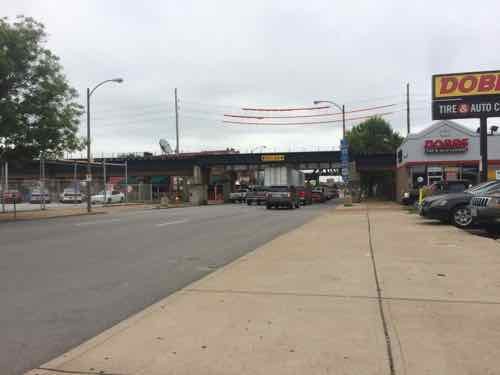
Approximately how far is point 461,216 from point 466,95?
339 inches

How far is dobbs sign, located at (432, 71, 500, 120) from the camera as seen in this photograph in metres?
20.6

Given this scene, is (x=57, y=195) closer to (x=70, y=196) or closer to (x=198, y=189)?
(x=70, y=196)

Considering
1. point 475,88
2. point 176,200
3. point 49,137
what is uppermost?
point 475,88

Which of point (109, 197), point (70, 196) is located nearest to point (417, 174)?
point (109, 197)

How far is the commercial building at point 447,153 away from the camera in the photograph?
115 feet

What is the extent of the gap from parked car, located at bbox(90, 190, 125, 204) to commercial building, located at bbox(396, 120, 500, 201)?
27490mm

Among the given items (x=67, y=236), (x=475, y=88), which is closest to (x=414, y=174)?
(x=475, y=88)

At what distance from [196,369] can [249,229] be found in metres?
12.6

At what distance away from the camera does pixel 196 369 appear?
3850 millimetres

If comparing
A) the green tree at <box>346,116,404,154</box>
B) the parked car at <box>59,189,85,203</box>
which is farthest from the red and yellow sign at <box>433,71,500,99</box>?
the green tree at <box>346,116,404,154</box>

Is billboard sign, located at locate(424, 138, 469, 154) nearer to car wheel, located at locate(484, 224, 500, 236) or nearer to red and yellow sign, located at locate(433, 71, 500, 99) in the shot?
red and yellow sign, located at locate(433, 71, 500, 99)

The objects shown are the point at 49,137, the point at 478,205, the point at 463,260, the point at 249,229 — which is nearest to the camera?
the point at 463,260

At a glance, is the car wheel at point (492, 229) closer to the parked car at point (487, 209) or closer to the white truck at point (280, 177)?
the parked car at point (487, 209)

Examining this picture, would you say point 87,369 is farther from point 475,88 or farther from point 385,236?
point 475,88
